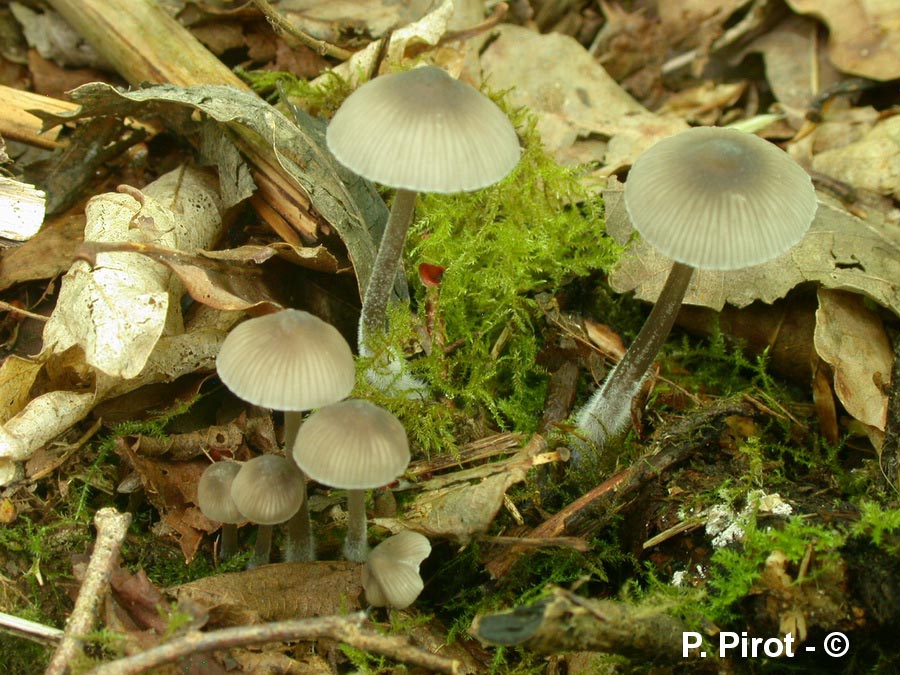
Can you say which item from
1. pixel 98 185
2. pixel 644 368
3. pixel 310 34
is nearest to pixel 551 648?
pixel 644 368

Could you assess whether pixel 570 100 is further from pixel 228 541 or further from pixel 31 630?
pixel 31 630

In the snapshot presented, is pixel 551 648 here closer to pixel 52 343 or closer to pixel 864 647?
pixel 864 647

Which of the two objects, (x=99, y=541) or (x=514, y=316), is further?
(x=514, y=316)

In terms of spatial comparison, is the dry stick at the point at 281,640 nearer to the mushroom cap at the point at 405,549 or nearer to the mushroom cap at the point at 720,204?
the mushroom cap at the point at 405,549

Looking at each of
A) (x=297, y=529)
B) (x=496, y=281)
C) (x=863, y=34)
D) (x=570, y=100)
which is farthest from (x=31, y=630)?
(x=863, y=34)

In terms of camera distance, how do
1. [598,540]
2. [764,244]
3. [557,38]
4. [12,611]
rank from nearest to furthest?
1. [764,244]
2. [12,611]
3. [598,540]
4. [557,38]
